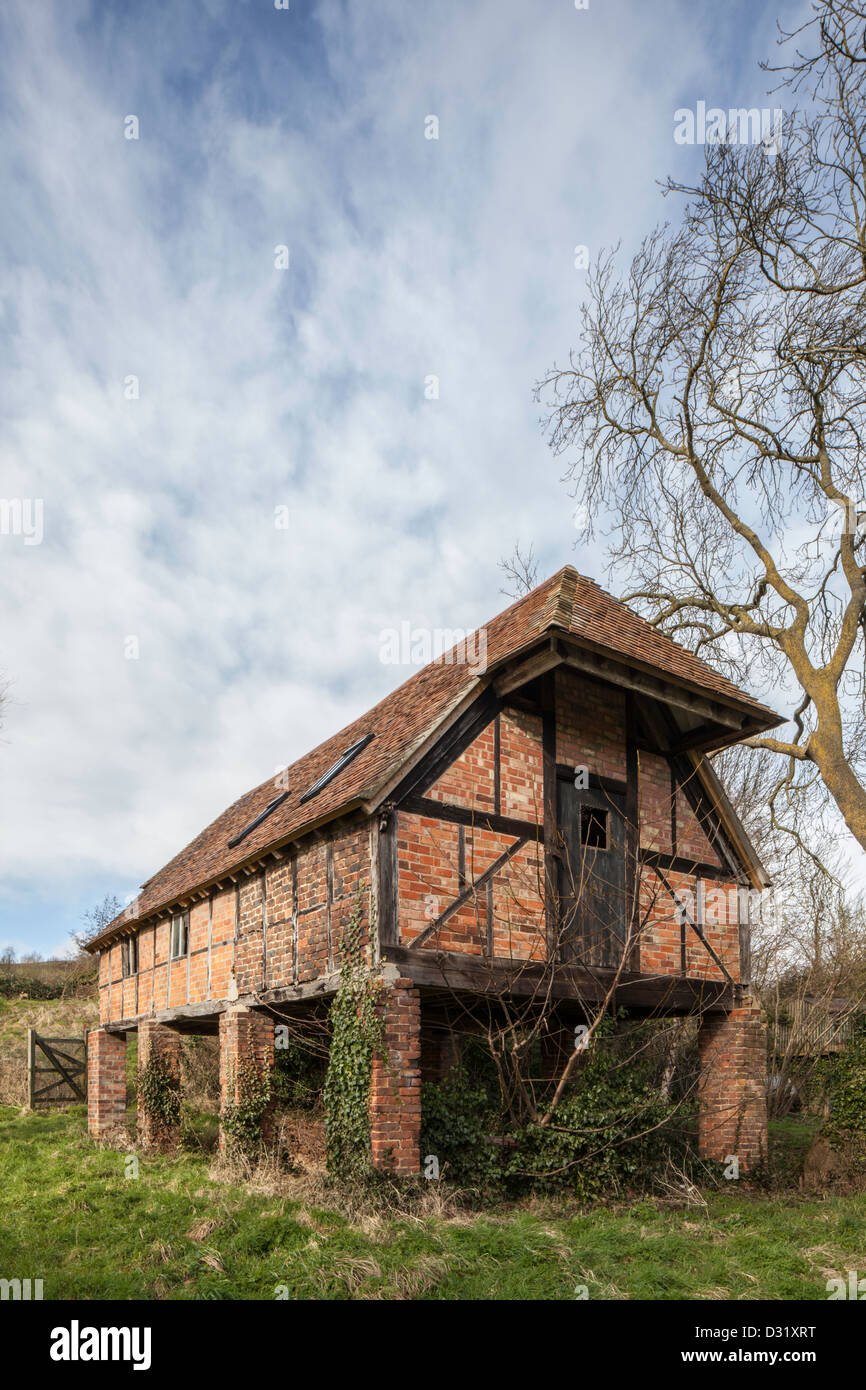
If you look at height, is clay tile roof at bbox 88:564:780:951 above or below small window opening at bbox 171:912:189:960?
above

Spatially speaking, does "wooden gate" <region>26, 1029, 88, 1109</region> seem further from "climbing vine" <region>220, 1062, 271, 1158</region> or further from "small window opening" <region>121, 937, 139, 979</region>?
"climbing vine" <region>220, 1062, 271, 1158</region>

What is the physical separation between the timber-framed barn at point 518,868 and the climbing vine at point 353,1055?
16 centimetres

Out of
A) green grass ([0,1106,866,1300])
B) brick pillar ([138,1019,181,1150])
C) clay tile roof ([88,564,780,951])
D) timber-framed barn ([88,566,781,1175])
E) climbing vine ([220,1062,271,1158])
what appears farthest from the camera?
brick pillar ([138,1019,181,1150])

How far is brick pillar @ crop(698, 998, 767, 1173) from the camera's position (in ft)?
42.0

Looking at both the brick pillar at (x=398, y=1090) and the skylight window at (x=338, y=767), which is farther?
the skylight window at (x=338, y=767)

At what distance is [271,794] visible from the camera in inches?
738

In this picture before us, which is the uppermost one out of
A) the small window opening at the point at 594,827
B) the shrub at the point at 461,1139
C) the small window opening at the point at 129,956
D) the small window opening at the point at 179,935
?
the small window opening at the point at 594,827

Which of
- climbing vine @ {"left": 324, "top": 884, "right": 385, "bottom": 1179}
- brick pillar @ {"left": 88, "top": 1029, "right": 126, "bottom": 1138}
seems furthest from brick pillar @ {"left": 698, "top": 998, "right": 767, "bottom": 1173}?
brick pillar @ {"left": 88, "top": 1029, "right": 126, "bottom": 1138}

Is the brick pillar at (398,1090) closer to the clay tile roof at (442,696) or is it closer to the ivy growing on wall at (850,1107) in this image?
the clay tile roof at (442,696)

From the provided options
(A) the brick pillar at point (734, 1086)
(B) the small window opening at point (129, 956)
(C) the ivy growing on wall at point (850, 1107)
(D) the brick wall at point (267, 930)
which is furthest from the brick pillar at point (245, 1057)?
(C) the ivy growing on wall at point (850, 1107)

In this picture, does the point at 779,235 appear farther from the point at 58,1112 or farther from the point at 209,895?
the point at 58,1112

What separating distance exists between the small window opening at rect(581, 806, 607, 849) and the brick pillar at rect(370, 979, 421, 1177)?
328 cm

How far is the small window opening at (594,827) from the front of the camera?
12320mm
